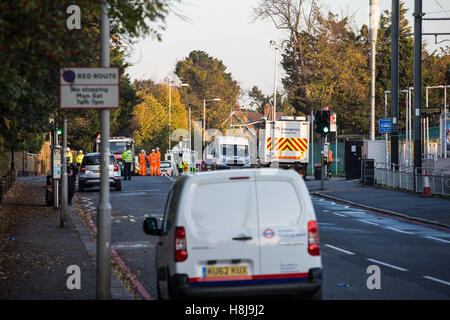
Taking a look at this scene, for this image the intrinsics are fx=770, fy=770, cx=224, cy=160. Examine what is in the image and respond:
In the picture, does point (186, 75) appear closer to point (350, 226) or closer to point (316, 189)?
point (316, 189)

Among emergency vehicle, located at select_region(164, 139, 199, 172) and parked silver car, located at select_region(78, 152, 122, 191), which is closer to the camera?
parked silver car, located at select_region(78, 152, 122, 191)

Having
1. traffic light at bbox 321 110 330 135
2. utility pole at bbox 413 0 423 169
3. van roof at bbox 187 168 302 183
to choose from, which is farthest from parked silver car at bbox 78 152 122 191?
van roof at bbox 187 168 302 183

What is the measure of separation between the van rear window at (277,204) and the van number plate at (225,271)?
49cm

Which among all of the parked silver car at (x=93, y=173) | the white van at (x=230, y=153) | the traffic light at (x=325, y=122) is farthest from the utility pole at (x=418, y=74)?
the white van at (x=230, y=153)

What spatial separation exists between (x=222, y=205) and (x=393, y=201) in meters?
19.3

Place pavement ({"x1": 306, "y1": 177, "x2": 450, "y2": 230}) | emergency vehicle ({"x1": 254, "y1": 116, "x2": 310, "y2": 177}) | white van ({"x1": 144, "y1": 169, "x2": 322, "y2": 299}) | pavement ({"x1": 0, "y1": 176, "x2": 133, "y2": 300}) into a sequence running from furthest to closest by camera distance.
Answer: emergency vehicle ({"x1": 254, "y1": 116, "x2": 310, "y2": 177}) → pavement ({"x1": 306, "y1": 177, "x2": 450, "y2": 230}) → pavement ({"x1": 0, "y1": 176, "x2": 133, "y2": 300}) → white van ({"x1": 144, "y1": 169, "x2": 322, "y2": 299})

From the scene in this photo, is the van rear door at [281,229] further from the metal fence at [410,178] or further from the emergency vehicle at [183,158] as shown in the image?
the emergency vehicle at [183,158]

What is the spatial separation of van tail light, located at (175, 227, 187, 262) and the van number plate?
10.0 inches

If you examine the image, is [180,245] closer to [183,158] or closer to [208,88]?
[183,158]

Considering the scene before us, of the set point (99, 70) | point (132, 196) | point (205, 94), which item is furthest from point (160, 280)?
point (205, 94)

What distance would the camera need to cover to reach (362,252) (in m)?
14.4

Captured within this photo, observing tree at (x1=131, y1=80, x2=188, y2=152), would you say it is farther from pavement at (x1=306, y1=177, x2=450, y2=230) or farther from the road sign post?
the road sign post

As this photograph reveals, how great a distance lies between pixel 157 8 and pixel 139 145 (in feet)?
225

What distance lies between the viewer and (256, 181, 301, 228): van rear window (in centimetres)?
778
